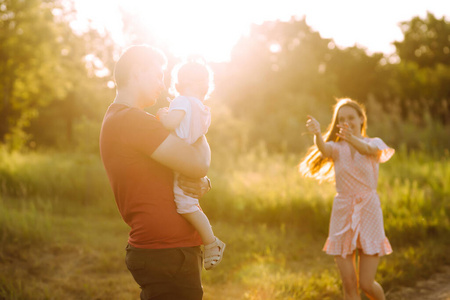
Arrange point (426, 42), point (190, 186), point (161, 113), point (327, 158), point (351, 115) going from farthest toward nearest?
1. point (426, 42)
2. point (327, 158)
3. point (351, 115)
4. point (161, 113)
5. point (190, 186)

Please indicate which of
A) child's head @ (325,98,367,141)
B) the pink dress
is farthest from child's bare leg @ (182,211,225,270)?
child's head @ (325,98,367,141)

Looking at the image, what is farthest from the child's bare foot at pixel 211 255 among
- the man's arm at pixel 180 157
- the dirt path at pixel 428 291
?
the dirt path at pixel 428 291

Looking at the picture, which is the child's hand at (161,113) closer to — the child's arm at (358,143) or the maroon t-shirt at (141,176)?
the maroon t-shirt at (141,176)

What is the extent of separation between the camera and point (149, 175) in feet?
7.57

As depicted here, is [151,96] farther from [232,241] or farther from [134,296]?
[232,241]

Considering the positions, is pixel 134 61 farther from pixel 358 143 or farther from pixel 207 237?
pixel 358 143

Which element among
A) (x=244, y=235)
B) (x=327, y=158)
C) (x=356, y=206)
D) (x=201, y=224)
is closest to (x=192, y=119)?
(x=201, y=224)

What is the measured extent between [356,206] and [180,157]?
2.32 m

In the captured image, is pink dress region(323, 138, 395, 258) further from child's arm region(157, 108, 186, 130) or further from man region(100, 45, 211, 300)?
child's arm region(157, 108, 186, 130)

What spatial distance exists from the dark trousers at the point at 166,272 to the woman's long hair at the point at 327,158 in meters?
2.44

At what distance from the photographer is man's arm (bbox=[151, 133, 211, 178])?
2.24 meters

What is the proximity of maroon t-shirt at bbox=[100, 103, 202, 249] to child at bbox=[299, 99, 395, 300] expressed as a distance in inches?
74.9

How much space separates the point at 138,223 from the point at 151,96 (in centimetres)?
67

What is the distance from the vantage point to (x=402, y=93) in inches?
1188
